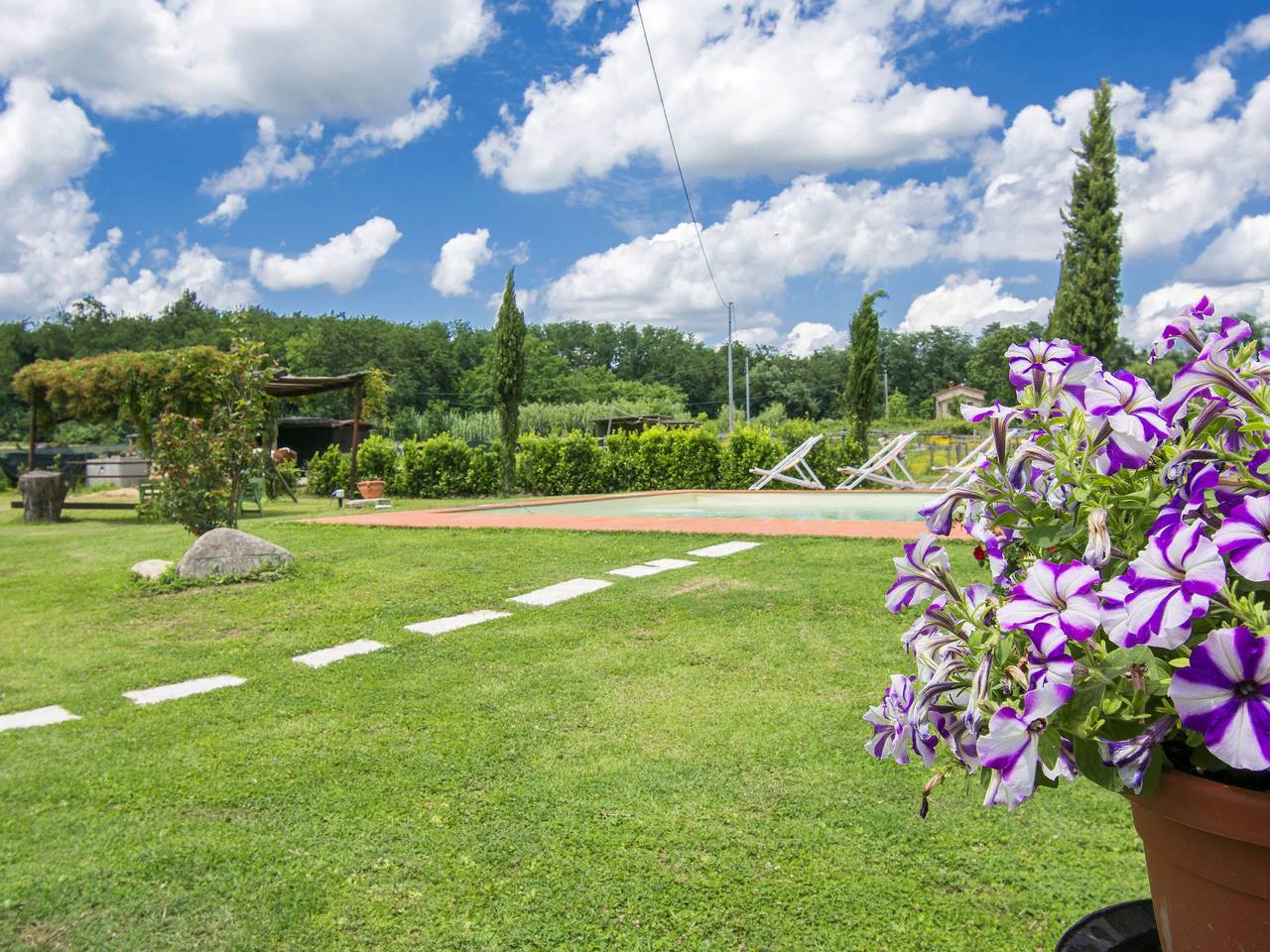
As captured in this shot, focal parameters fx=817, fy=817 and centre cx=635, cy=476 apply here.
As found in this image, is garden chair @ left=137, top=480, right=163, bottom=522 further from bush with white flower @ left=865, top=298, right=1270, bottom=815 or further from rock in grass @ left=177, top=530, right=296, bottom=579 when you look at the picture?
bush with white flower @ left=865, top=298, right=1270, bottom=815

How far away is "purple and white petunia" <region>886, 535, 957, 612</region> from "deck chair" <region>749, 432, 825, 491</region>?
13.0 metres

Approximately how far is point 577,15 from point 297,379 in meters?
7.43

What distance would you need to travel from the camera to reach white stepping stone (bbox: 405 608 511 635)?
4.71m

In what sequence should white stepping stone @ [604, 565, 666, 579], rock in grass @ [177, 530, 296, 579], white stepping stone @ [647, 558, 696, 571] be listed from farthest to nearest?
1. white stepping stone @ [647, 558, 696, 571]
2. rock in grass @ [177, 530, 296, 579]
3. white stepping stone @ [604, 565, 666, 579]

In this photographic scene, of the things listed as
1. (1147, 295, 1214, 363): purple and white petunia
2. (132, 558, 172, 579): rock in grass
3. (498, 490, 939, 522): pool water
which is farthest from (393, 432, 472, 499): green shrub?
(1147, 295, 1214, 363): purple and white petunia

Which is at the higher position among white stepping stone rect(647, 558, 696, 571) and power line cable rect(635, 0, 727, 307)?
power line cable rect(635, 0, 727, 307)

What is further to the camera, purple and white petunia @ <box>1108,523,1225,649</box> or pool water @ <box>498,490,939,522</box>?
pool water @ <box>498,490,939,522</box>

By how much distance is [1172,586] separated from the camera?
0.70 meters

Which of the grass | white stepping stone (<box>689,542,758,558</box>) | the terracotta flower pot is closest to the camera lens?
the grass

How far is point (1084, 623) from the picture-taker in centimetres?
75

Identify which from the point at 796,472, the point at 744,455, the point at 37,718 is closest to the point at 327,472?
the point at 744,455

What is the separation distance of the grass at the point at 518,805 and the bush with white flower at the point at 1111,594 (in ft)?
4.23

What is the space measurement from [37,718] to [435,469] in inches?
501

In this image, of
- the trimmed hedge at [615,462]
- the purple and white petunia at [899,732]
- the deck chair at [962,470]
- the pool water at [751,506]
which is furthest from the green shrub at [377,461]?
the purple and white petunia at [899,732]
